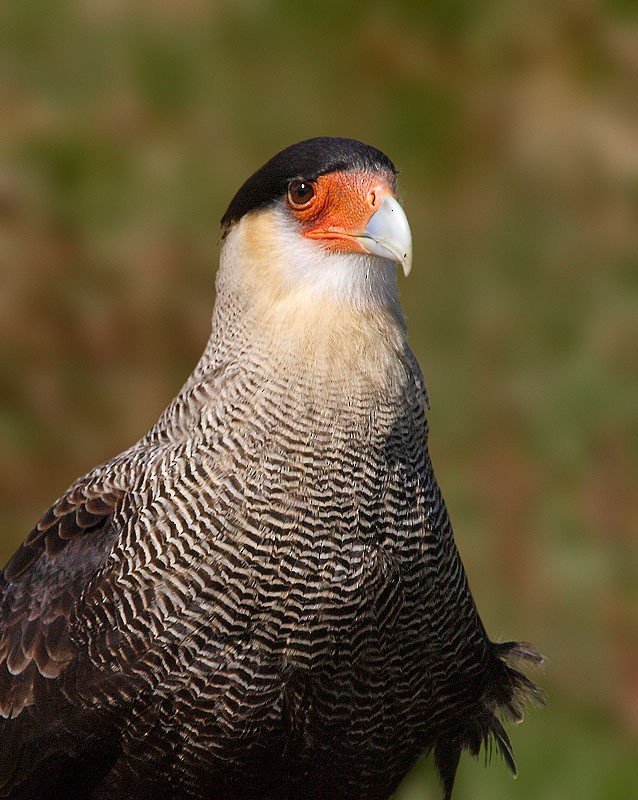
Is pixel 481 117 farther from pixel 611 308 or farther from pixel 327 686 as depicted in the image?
pixel 327 686

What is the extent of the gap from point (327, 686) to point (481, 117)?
5.39 m

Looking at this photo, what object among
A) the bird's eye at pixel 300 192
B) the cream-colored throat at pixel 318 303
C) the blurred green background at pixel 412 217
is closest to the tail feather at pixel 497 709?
the cream-colored throat at pixel 318 303

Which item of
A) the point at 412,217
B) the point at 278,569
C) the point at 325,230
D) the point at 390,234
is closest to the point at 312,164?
the point at 325,230

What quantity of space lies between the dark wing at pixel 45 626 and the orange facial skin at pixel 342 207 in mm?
966

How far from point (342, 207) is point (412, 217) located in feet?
15.6

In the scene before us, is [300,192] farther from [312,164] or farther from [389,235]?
[389,235]

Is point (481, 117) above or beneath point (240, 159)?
above

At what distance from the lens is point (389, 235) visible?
3143 mm

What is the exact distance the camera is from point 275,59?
7949mm

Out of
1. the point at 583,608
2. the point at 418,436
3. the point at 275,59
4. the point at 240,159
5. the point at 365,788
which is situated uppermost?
the point at 275,59

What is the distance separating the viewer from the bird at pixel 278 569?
3.23m

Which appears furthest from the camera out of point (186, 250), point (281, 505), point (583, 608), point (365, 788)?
point (186, 250)

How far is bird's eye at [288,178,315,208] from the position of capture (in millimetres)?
3320

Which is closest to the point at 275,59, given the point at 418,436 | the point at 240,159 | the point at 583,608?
the point at 240,159
